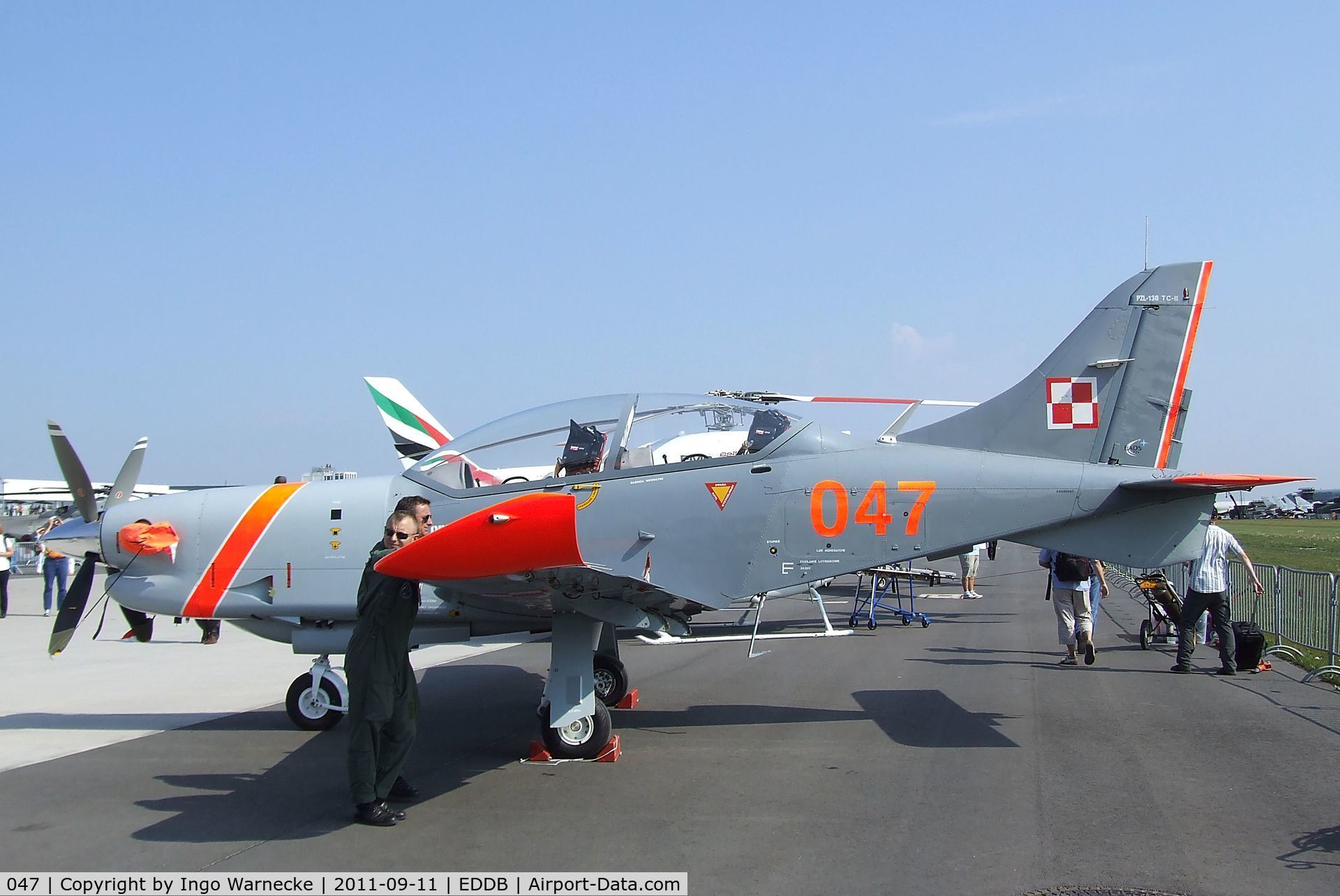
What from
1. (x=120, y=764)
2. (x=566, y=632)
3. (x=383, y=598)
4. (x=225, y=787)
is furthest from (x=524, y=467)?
(x=120, y=764)

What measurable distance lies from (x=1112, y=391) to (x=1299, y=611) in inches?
258

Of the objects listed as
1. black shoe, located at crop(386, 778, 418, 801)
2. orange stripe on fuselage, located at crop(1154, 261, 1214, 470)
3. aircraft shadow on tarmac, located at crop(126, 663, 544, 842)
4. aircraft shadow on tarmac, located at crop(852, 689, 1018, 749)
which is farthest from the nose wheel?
orange stripe on fuselage, located at crop(1154, 261, 1214, 470)

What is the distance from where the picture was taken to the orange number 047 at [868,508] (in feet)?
24.5

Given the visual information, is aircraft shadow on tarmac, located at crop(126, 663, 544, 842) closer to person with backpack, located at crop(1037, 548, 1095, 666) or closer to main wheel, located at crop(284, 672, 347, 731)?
main wheel, located at crop(284, 672, 347, 731)

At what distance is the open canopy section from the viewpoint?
753cm

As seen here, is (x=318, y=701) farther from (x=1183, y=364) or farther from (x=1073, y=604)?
(x=1073, y=604)

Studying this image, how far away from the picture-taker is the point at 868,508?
752 cm

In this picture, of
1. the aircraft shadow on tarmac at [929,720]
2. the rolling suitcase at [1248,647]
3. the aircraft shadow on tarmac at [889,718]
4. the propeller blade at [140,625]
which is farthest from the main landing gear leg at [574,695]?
the rolling suitcase at [1248,647]

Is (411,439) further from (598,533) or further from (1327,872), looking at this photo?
(1327,872)

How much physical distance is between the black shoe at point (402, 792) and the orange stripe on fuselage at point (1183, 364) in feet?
21.3

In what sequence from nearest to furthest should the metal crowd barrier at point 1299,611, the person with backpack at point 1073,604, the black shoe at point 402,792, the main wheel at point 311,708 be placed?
1. the black shoe at point 402,792
2. the main wheel at point 311,708
3. the metal crowd barrier at point 1299,611
4. the person with backpack at point 1073,604

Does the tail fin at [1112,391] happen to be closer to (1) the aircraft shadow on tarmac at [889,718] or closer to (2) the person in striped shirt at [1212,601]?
(1) the aircraft shadow on tarmac at [889,718]

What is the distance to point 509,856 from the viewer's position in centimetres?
491

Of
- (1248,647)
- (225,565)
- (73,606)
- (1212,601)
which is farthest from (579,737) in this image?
(1248,647)
